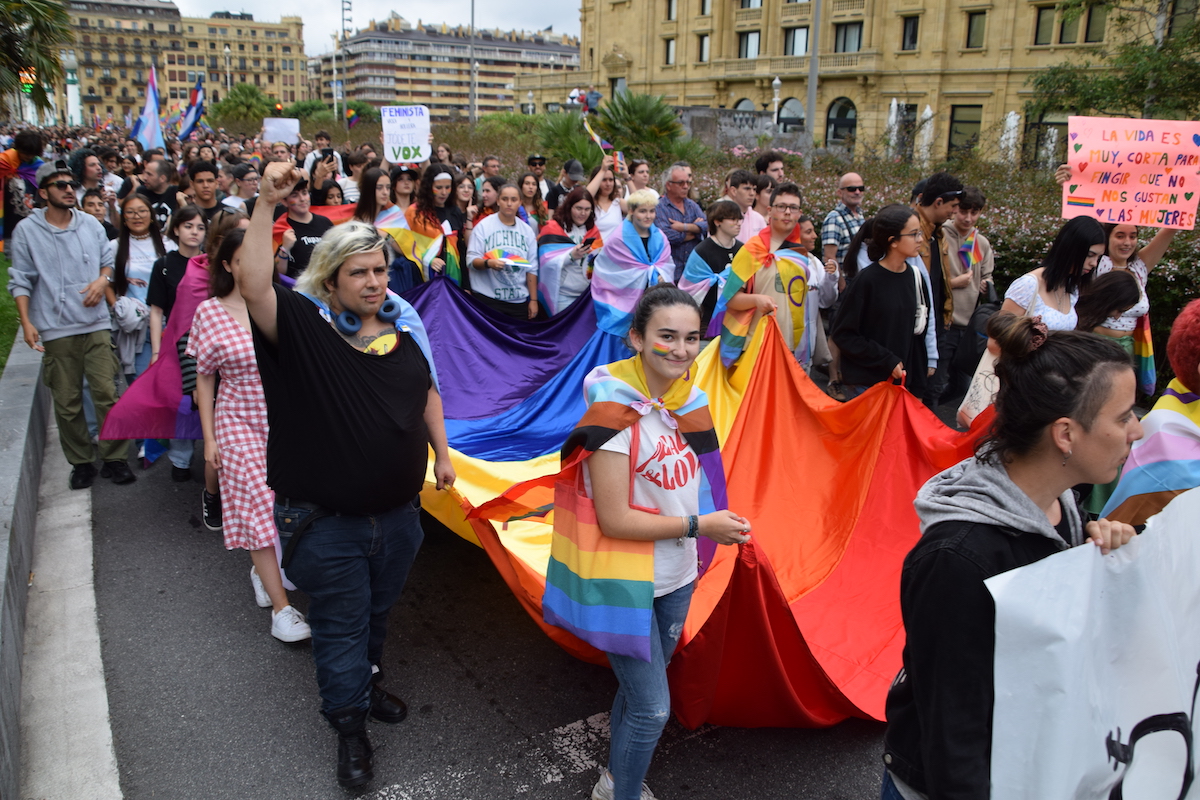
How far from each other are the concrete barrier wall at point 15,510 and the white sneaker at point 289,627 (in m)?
1.01

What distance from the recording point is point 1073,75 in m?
18.4

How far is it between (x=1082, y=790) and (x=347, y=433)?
2.24 meters

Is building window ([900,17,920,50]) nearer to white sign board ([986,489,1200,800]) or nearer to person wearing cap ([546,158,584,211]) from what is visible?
person wearing cap ([546,158,584,211])

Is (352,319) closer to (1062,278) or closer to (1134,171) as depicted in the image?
(1062,278)

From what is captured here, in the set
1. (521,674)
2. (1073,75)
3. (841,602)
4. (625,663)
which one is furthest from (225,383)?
(1073,75)

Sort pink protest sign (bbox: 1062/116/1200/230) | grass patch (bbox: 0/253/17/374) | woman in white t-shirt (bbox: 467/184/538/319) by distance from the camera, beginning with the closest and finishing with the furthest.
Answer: pink protest sign (bbox: 1062/116/1200/230)
woman in white t-shirt (bbox: 467/184/538/319)
grass patch (bbox: 0/253/17/374)

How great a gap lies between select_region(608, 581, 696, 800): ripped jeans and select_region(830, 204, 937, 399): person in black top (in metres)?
2.77

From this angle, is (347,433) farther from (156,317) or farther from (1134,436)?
(156,317)

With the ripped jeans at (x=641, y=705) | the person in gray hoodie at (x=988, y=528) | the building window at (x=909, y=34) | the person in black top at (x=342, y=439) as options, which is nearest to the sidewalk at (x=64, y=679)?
the person in black top at (x=342, y=439)

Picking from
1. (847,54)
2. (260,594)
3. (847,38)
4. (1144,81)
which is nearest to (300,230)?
(260,594)

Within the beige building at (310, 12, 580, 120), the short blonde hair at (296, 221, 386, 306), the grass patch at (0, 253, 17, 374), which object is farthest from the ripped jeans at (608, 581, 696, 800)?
the beige building at (310, 12, 580, 120)

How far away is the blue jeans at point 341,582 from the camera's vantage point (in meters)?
3.02

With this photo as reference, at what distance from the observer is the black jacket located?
5.64 feet

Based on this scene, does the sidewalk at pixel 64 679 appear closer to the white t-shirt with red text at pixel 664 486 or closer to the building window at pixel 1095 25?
the white t-shirt with red text at pixel 664 486
